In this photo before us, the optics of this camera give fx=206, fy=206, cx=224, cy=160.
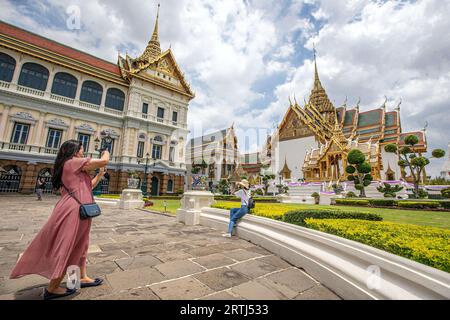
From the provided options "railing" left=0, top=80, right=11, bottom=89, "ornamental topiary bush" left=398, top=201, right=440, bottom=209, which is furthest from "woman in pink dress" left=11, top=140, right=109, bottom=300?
"railing" left=0, top=80, right=11, bottom=89

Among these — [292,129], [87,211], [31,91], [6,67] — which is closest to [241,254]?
[87,211]

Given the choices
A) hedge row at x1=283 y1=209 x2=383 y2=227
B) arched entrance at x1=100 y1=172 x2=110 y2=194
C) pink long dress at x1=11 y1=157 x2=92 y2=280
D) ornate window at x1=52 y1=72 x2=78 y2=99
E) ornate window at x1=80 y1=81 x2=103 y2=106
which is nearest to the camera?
pink long dress at x1=11 y1=157 x2=92 y2=280

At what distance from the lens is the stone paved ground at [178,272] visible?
2.16 m

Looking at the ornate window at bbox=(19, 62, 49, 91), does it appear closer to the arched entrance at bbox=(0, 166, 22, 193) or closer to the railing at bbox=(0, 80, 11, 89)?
the railing at bbox=(0, 80, 11, 89)

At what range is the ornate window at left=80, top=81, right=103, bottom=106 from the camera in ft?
72.1

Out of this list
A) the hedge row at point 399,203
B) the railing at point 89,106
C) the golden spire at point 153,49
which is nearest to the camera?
the hedge row at point 399,203

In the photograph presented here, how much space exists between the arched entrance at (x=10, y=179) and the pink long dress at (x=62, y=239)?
72.3 feet

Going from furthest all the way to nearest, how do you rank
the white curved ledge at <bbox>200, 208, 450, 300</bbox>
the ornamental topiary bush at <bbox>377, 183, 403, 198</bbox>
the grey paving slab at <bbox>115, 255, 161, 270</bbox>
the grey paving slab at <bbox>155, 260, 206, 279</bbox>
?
1. the ornamental topiary bush at <bbox>377, 183, 403, 198</bbox>
2. the grey paving slab at <bbox>115, 255, 161, 270</bbox>
3. the grey paving slab at <bbox>155, 260, 206, 279</bbox>
4. the white curved ledge at <bbox>200, 208, 450, 300</bbox>

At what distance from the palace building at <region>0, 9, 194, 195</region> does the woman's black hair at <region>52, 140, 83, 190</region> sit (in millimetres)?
18460

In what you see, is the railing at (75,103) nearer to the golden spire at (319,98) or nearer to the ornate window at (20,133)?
the ornate window at (20,133)

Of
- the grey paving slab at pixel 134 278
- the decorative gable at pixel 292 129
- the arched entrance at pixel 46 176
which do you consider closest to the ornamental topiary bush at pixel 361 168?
the decorative gable at pixel 292 129

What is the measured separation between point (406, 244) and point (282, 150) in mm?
34068

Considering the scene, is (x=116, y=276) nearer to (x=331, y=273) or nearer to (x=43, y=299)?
(x=43, y=299)

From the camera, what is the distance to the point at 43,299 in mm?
1989
